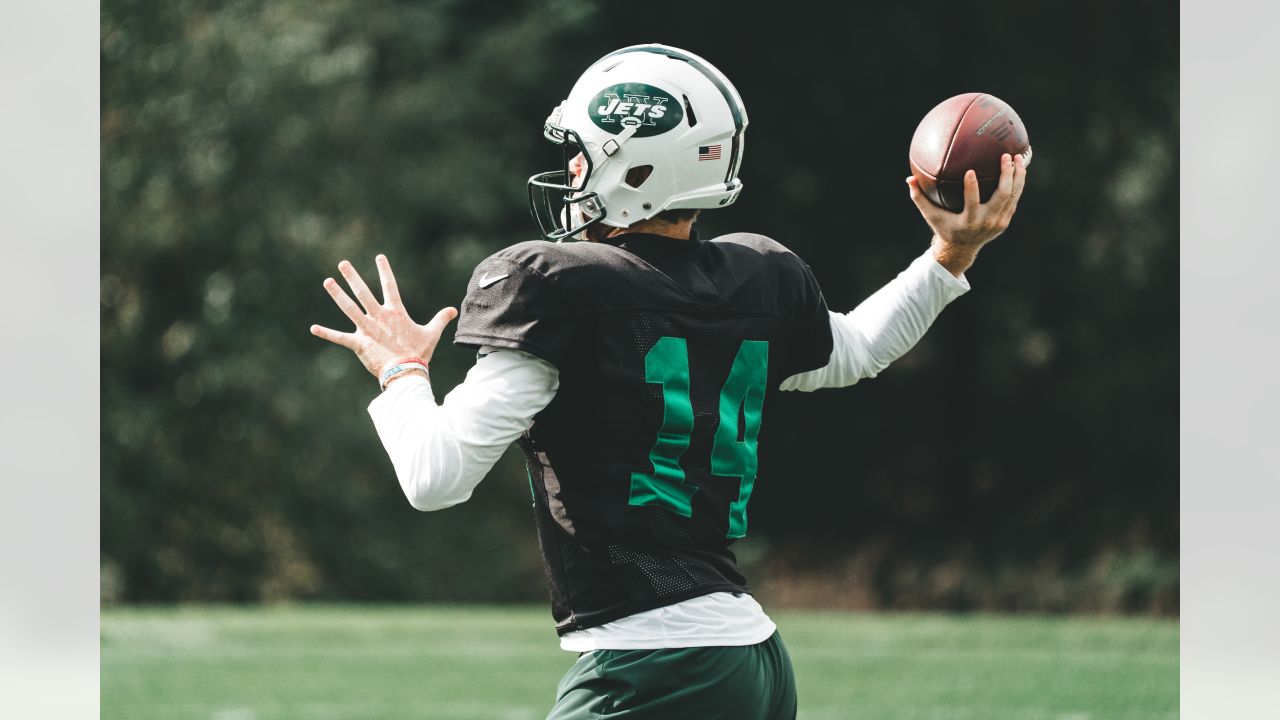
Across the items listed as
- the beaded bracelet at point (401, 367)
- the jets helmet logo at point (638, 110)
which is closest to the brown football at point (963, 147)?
the jets helmet logo at point (638, 110)

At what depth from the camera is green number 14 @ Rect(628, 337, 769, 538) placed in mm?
2486

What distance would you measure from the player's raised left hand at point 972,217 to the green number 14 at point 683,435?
0.55m

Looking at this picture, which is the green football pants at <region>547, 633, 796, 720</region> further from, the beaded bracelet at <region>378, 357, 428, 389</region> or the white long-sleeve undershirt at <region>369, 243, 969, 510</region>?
the beaded bracelet at <region>378, 357, 428, 389</region>

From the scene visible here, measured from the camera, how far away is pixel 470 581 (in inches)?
592

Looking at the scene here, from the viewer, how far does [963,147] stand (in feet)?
9.57

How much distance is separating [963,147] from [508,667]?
557 centimetres

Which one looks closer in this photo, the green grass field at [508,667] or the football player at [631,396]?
the football player at [631,396]

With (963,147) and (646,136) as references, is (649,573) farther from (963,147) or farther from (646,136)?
(963,147)

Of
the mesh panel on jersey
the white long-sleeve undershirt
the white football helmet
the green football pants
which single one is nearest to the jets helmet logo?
the white football helmet

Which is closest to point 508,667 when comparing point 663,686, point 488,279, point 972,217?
point 972,217

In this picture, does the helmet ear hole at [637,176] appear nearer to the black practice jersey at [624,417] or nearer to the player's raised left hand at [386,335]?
the black practice jersey at [624,417]

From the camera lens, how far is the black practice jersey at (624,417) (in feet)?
8.06

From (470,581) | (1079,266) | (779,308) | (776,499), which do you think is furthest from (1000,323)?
(779,308)

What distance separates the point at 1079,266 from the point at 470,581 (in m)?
6.43
